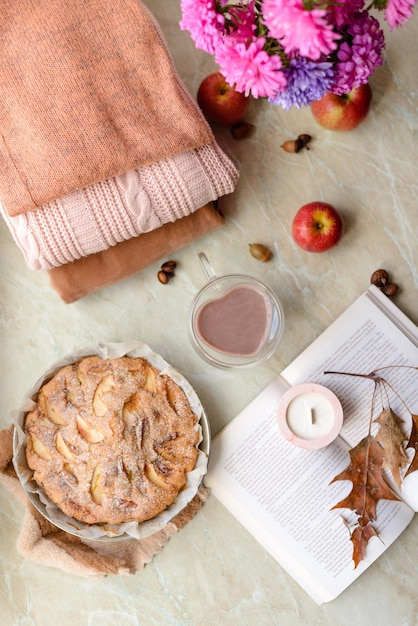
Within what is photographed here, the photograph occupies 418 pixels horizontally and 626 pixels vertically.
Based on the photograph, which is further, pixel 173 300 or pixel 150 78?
pixel 173 300

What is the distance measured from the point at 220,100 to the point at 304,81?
1.53ft

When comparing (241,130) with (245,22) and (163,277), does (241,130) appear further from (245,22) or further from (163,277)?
(245,22)

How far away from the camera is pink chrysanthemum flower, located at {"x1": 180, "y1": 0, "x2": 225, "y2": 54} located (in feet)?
2.64

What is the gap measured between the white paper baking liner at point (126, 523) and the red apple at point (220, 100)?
1.62 feet

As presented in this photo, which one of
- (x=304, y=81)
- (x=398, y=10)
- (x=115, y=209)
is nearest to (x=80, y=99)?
(x=115, y=209)

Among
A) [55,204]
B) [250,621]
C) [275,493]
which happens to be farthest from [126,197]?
[250,621]

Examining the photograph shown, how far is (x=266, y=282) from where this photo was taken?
4.33ft

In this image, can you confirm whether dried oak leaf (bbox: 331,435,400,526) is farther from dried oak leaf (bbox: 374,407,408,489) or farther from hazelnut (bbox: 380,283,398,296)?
hazelnut (bbox: 380,283,398,296)

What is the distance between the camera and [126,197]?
1101 mm

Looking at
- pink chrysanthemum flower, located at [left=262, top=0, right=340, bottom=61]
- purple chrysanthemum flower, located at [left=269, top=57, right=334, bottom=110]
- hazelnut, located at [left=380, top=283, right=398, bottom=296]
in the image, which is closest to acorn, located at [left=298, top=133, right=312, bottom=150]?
hazelnut, located at [left=380, top=283, right=398, bottom=296]

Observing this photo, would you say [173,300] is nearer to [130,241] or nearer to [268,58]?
[130,241]

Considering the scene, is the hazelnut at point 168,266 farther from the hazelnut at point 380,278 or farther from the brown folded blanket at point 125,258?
the hazelnut at point 380,278

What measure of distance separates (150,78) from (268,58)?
0.37 m

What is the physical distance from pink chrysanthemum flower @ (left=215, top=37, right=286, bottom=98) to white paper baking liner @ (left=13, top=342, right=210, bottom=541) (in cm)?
58
